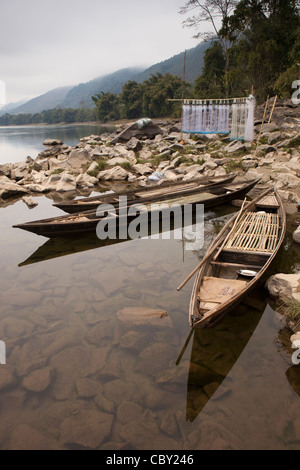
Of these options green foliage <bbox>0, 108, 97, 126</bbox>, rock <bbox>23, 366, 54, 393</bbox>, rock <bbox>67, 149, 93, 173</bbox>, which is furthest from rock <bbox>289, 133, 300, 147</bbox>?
green foliage <bbox>0, 108, 97, 126</bbox>

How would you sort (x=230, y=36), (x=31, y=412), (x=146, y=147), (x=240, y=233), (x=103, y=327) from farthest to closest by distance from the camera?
(x=230, y=36) < (x=146, y=147) < (x=240, y=233) < (x=103, y=327) < (x=31, y=412)

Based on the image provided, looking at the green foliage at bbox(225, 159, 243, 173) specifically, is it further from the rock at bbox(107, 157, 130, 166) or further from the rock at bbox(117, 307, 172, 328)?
the rock at bbox(117, 307, 172, 328)

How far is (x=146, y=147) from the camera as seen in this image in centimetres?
2377

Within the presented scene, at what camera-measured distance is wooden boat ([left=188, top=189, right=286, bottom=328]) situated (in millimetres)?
4457

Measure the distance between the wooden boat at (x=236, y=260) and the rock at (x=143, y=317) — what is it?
2.84 ft

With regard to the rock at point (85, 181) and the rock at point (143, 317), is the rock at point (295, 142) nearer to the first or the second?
the rock at point (85, 181)

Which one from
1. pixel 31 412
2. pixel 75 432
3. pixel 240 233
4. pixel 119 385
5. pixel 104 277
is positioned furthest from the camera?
pixel 240 233

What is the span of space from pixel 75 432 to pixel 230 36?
33.4 meters

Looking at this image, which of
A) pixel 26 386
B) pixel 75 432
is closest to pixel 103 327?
pixel 26 386

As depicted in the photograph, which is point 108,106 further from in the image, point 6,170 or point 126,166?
point 126,166

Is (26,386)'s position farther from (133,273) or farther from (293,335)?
(293,335)


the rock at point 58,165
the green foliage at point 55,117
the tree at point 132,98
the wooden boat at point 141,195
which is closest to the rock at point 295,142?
the wooden boat at point 141,195

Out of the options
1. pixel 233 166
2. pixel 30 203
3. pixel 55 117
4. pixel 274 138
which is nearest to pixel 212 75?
pixel 274 138

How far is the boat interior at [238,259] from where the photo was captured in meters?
4.89
